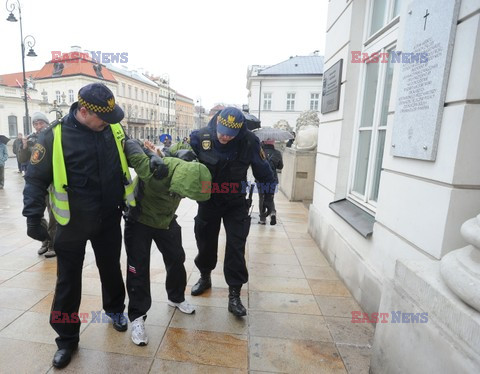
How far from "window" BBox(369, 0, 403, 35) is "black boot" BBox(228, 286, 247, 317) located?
3.22 m

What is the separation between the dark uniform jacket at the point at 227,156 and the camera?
2.73m

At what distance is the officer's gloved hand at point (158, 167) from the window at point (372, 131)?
237cm

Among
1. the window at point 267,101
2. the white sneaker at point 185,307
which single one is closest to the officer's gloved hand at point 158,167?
the white sneaker at point 185,307

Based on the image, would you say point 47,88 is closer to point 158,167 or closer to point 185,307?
point 185,307

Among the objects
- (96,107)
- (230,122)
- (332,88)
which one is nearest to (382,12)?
(332,88)

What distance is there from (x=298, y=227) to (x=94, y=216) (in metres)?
4.40

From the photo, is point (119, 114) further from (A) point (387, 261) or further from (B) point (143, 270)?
(A) point (387, 261)

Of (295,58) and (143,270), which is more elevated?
(295,58)

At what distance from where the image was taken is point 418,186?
2.23 metres

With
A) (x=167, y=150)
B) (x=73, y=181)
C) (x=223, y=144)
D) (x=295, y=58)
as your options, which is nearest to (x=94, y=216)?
(x=73, y=181)

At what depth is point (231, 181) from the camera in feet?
9.16

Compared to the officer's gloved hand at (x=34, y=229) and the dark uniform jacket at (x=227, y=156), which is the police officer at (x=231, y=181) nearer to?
the dark uniform jacket at (x=227, y=156)

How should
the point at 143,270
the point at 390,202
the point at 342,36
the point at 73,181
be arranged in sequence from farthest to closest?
the point at 342,36 → the point at 390,202 → the point at 143,270 → the point at 73,181

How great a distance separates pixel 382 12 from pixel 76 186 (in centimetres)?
368
